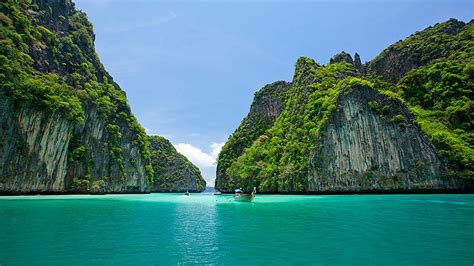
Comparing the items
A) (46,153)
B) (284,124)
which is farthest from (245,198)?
(284,124)

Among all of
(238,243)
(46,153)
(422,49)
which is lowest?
(238,243)

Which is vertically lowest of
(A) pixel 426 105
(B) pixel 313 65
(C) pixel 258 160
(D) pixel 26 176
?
(D) pixel 26 176

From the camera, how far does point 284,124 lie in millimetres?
76125

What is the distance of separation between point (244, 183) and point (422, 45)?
5744 centimetres

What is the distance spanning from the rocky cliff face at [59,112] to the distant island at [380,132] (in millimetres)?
29805

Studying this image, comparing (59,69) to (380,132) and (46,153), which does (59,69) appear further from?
(380,132)

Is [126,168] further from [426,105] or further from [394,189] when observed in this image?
[426,105]

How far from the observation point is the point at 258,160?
74312 mm

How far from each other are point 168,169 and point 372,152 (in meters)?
87.3

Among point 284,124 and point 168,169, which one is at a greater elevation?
point 284,124

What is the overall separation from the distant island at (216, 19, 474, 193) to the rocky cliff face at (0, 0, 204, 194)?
29805 mm

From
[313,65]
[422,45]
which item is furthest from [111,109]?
[422,45]

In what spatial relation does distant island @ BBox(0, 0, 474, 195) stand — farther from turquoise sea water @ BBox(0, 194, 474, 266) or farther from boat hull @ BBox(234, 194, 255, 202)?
turquoise sea water @ BBox(0, 194, 474, 266)

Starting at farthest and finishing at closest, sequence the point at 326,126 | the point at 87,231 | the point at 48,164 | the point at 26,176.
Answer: the point at 326,126
the point at 48,164
the point at 26,176
the point at 87,231
